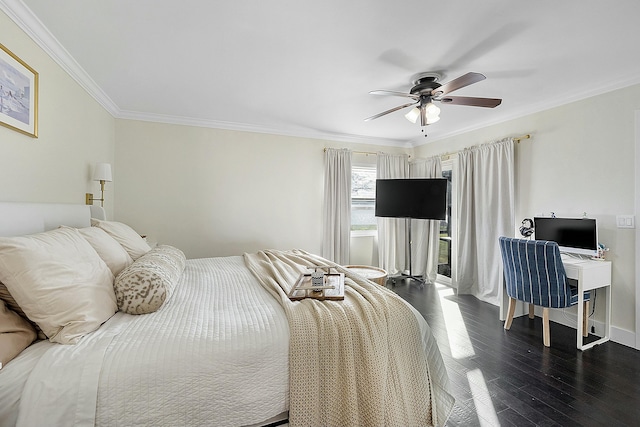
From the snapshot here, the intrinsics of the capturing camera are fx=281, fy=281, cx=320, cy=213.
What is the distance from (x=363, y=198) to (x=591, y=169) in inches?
118

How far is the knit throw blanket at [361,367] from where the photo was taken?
127cm

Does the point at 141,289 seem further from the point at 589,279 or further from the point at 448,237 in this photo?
the point at 448,237

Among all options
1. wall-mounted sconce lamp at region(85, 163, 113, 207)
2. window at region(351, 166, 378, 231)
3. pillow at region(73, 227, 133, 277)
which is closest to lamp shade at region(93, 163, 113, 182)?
wall-mounted sconce lamp at region(85, 163, 113, 207)

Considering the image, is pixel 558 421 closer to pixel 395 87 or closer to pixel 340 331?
pixel 340 331

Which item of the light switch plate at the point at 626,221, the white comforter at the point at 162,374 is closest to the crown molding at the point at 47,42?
the white comforter at the point at 162,374

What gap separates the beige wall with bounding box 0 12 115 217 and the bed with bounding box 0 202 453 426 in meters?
0.33

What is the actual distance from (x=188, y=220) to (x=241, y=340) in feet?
9.98

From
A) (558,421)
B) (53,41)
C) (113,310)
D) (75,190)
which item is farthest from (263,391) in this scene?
(53,41)

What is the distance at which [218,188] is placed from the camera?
13.2 ft

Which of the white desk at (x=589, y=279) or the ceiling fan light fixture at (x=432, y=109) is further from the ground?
the ceiling fan light fixture at (x=432, y=109)

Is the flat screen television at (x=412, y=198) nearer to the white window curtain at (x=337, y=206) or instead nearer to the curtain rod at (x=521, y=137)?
the white window curtain at (x=337, y=206)

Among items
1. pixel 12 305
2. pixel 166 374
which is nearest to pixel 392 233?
pixel 166 374

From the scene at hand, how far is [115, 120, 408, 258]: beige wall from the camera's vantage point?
12.0 feet

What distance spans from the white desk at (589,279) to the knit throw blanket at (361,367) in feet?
6.49
